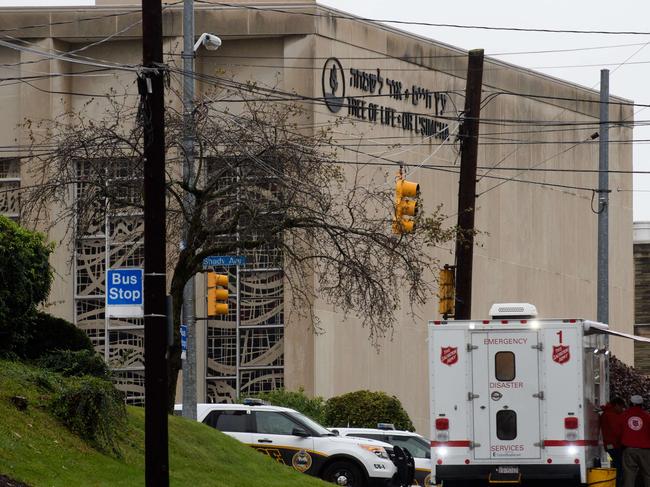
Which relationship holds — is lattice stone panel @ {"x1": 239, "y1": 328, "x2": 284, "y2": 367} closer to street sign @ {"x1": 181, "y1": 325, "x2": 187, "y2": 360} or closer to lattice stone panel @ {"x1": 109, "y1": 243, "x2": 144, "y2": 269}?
lattice stone panel @ {"x1": 109, "y1": 243, "x2": 144, "y2": 269}

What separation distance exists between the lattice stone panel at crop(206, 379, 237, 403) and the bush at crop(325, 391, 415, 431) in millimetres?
5140

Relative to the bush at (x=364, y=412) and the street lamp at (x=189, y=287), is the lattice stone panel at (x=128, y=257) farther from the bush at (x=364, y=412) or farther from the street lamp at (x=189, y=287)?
the street lamp at (x=189, y=287)

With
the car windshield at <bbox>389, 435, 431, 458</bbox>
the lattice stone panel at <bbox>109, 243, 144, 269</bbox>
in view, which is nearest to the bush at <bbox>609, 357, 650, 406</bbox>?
the car windshield at <bbox>389, 435, 431, 458</bbox>

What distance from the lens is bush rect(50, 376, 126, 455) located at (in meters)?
19.8

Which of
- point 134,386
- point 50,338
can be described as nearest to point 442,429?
point 50,338

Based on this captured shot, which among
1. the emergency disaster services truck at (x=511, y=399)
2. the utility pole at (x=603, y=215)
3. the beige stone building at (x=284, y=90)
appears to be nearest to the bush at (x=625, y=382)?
the beige stone building at (x=284, y=90)

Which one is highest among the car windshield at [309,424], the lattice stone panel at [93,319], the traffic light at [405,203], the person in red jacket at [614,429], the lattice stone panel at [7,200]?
the lattice stone panel at [7,200]

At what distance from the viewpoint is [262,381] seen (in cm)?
4222

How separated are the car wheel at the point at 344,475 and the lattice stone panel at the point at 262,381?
1582cm

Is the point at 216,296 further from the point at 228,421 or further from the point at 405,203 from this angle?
the point at 405,203

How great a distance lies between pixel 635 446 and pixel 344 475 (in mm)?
6079

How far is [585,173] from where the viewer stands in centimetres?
5866

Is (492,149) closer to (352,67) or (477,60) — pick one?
(352,67)

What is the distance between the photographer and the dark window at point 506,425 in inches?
829
